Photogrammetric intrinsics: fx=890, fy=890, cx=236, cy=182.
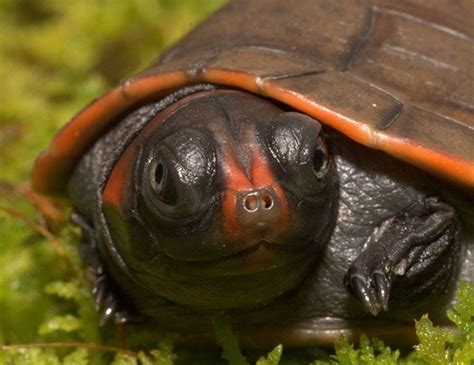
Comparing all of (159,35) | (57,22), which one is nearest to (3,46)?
(57,22)

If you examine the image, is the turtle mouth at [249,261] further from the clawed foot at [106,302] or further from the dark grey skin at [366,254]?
the clawed foot at [106,302]

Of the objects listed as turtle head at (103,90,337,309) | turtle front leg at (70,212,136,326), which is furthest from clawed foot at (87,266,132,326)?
turtle head at (103,90,337,309)

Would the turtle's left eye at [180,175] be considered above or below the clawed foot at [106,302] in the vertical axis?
above

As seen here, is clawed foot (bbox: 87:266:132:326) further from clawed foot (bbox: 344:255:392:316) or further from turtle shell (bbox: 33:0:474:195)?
clawed foot (bbox: 344:255:392:316)

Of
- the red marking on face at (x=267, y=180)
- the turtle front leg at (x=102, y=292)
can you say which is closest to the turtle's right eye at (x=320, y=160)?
the red marking on face at (x=267, y=180)

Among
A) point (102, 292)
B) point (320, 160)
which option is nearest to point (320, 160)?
point (320, 160)

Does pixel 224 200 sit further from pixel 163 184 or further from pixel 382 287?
pixel 382 287
